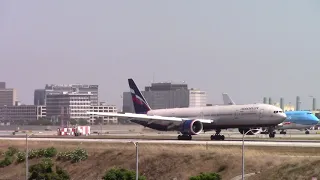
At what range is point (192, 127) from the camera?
3693 inches

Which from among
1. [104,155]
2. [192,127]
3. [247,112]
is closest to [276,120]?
[247,112]

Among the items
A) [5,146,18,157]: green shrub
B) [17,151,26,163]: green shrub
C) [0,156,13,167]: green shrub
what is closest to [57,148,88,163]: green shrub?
[17,151,26,163]: green shrub

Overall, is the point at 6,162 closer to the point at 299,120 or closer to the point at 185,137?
the point at 185,137

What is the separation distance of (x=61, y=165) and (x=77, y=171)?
3.55m

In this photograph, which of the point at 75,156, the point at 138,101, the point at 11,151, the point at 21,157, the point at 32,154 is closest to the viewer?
the point at 75,156

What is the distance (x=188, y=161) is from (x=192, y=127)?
28.4 meters

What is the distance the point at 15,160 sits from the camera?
8412 cm

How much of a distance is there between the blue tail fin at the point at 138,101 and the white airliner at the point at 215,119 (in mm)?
6330

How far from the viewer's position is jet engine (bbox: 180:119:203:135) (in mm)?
93725

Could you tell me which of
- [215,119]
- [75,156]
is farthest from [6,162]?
[215,119]

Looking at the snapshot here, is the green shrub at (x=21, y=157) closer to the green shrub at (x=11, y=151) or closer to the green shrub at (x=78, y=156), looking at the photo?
the green shrub at (x=11, y=151)

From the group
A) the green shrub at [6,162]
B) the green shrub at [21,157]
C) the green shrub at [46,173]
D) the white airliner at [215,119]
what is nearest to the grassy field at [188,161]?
the green shrub at [6,162]

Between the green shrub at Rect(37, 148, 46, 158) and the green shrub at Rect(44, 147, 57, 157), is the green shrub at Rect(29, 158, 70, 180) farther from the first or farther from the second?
→ the green shrub at Rect(37, 148, 46, 158)

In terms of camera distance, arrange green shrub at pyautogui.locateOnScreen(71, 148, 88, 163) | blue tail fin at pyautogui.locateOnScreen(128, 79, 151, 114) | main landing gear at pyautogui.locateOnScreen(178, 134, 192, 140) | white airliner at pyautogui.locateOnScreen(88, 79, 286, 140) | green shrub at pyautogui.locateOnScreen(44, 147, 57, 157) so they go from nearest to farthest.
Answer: green shrub at pyautogui.locateOnScreen(71, 148, 88, 163) → green shrub at pyautogui.locateOnScreen(44, 147, 57, 157) → white airliner at pyautogui.locateOnScreen(88, 79, 286, 140) → main landing gear at pyautogui.locateOnScreen(178, 134, 192, 140) → blue tail fin at pyautogui.locateOnScreen(128, 79, 151, 114)
